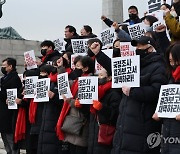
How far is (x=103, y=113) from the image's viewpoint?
5637 millimetres

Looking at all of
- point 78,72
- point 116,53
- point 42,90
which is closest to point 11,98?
point 42,90

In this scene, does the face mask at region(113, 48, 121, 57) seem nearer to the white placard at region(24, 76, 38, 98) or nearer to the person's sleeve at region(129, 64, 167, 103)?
the person's sleeve at region(129, 64, 167, 103)

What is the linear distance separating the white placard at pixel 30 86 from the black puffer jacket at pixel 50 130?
0.70m

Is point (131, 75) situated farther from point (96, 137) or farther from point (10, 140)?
point (10, 140)

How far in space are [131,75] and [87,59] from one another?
4.57 feet

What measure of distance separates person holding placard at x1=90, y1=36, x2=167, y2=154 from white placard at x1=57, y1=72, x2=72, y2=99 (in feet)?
4.68

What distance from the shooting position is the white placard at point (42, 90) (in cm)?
711

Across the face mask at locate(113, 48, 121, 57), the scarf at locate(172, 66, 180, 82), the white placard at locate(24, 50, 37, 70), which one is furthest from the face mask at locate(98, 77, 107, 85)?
the white placard at locate(24, 50, 37, 70)

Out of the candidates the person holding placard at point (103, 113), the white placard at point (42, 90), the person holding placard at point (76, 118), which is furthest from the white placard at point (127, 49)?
the white placard at point (42, 90)

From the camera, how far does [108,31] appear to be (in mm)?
8711

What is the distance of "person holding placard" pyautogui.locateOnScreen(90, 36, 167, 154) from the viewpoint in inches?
197

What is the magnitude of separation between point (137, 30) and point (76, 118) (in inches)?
94.6

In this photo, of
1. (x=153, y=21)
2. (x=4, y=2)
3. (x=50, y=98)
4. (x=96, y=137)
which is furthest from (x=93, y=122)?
(x=4, y=2)

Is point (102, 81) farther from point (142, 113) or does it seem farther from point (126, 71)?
point (142, 113)
